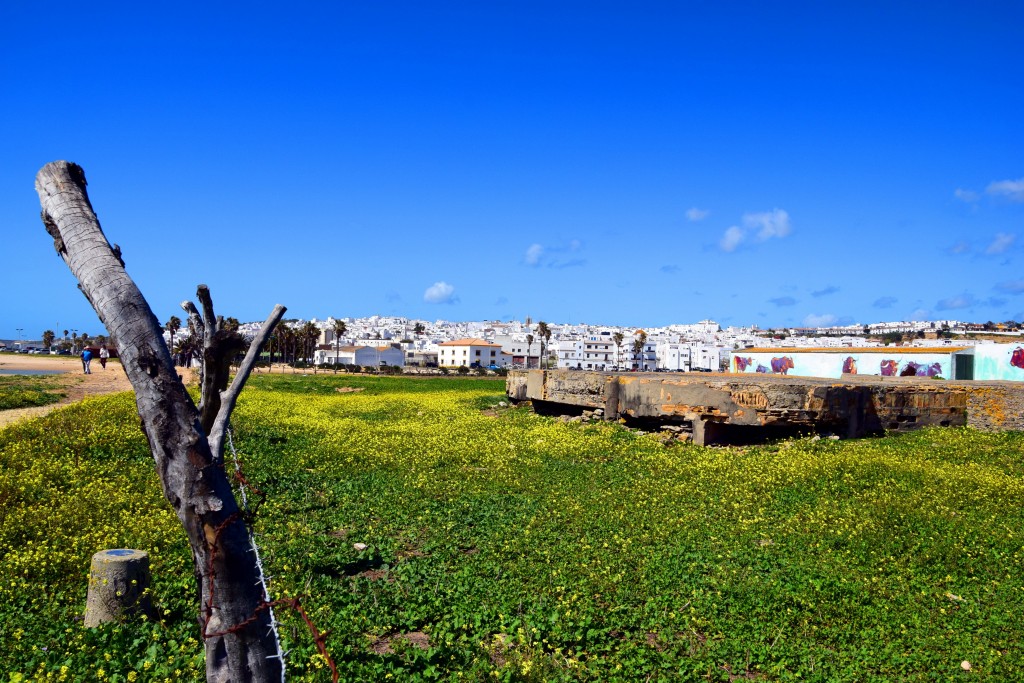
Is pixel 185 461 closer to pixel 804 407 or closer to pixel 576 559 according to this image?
pixel 576 559

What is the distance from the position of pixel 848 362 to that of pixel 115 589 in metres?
36.1

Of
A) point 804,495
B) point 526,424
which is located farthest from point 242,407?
point 804,495

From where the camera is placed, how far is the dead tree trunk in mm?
3303

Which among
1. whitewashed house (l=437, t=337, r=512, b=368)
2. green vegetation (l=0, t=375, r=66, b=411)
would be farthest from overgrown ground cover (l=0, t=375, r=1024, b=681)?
whitewashed house (l=437, t=337, r=512, b=368)

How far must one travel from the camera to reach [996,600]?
7266 millimetres

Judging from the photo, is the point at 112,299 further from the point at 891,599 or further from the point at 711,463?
the point at 711,463

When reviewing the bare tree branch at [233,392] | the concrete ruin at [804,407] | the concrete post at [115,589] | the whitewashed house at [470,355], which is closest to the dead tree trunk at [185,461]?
the bare tree branch at [233,392]

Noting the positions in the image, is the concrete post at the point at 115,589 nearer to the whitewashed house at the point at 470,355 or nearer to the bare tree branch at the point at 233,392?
the bare tree branch at the point at 233,392

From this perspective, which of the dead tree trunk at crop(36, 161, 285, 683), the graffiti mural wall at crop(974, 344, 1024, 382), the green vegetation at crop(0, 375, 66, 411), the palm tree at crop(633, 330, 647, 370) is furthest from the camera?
the palm tree at crop(633, 330, 647, 370)

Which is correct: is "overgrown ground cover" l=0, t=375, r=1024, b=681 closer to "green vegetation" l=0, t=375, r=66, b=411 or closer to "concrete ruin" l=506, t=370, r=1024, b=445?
"concrete ruin" l=506, t=370, r=1024, b=445

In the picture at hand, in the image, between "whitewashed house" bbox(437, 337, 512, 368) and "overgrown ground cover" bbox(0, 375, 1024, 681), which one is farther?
"whitewashed house" bbox(437, 337, 512, 368)

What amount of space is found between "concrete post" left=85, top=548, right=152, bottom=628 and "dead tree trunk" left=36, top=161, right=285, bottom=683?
11.0 ft

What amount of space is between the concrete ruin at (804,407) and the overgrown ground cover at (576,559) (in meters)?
0.77

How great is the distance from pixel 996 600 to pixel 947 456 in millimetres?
6699
